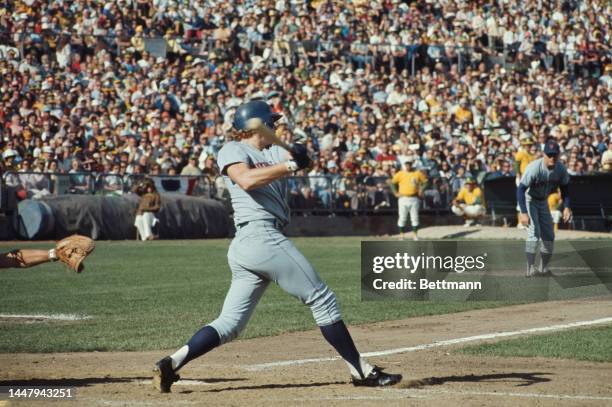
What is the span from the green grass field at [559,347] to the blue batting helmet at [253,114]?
3191 mm

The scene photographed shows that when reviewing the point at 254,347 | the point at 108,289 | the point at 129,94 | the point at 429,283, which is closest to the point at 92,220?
the point at 129,94

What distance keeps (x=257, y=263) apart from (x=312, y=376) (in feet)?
4.25

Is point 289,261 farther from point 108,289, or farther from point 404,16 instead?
point 404,16

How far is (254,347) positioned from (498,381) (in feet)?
9.13

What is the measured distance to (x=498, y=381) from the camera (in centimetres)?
781

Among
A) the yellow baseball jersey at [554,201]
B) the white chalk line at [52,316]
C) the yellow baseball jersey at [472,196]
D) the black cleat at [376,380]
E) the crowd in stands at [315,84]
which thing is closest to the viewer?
the black cleat at [376,380]

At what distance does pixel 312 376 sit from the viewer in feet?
26.5

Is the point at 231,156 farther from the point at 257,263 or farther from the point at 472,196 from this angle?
the point at 472,196

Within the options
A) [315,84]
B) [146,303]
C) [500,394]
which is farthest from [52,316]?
[315,84]

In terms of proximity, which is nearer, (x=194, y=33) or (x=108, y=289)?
(x=108, y=289)

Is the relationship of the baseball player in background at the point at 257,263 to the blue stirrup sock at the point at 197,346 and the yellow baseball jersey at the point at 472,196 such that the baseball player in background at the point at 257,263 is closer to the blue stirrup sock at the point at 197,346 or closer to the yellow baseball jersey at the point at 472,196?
the blue stirrup sock at the point at 197,346

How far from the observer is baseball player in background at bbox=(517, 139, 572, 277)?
15.6 m

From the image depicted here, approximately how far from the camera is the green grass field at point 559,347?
30.1ft

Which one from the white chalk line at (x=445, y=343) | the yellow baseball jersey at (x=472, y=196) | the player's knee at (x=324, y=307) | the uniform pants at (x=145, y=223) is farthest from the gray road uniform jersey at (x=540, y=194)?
the yellow baseball jersey at (x=472, y=196)
